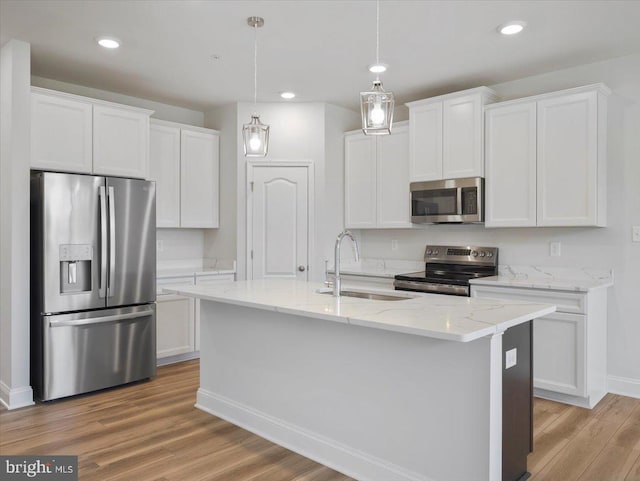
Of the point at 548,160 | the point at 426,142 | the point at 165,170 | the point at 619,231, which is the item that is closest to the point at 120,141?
the point at 165,170

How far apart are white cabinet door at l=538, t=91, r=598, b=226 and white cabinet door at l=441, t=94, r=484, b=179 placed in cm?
49

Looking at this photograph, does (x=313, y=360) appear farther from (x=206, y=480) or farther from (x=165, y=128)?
(x=165, y=128)

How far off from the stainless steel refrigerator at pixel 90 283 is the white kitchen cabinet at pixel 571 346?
300 cm

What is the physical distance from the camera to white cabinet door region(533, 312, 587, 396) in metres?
3.41

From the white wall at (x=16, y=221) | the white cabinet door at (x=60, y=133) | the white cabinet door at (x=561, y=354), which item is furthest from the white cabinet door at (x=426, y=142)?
the white wall at (x=16, y=221)

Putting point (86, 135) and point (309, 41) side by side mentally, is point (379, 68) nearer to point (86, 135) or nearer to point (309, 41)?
point (309, 41)

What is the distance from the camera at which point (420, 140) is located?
4508 mm

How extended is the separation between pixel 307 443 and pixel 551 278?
98.5 inches

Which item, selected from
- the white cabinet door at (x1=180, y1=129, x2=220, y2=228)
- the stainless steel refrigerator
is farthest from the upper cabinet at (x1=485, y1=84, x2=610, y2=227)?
the stainless steel refrigerator

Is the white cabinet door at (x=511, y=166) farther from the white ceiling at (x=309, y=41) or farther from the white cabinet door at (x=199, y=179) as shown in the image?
the white cabinet door at (x=199, y=179)

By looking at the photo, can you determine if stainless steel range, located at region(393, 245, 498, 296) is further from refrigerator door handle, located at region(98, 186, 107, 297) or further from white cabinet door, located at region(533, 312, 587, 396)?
refrigerator door handle, located at region(98, 186, 107, 297)

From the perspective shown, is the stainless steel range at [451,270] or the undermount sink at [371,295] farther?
the stainless steel range at [451,270]

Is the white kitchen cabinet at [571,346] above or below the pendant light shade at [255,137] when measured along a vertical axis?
below

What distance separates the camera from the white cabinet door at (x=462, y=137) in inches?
163
